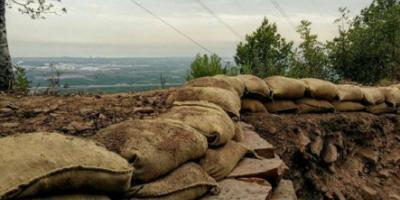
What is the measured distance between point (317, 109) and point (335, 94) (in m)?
0.44

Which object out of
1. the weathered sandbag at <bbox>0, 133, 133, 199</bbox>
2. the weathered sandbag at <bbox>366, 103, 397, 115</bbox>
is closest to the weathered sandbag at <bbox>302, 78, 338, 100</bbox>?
the weathered sandbag at <bbox>366, 103, 397, 115</bbox>

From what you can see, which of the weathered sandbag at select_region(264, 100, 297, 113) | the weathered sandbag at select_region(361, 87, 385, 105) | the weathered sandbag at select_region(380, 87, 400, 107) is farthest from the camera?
the weathered sandbag at select_region(380, 87, 400, 107)

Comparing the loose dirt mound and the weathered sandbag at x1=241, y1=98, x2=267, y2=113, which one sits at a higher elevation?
the weathered sandbag at x1=241, y1=98, x2=267, y2=113

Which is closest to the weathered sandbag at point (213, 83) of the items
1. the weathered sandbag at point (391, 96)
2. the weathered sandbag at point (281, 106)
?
the weathered sandbag at point (281, 106)

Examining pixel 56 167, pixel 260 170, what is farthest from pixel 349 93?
pixel 56 167

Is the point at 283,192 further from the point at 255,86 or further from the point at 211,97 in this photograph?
the point at 255,86

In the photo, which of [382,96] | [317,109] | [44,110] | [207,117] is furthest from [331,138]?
[44,110]

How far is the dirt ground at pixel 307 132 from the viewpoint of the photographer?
3957mm

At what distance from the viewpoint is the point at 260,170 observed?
3824mm

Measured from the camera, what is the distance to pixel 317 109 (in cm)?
719

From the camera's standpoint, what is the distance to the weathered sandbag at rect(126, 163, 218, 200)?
2.68m

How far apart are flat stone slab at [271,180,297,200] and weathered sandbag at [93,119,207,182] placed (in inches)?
33.0

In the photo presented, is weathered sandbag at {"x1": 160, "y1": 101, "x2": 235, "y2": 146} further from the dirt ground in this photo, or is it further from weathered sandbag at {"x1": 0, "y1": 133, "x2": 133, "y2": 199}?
weathered sandbag at {"x1": 0, "y1": 133, "x2": 133, "y2": 199}

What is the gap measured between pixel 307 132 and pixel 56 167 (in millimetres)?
4855
